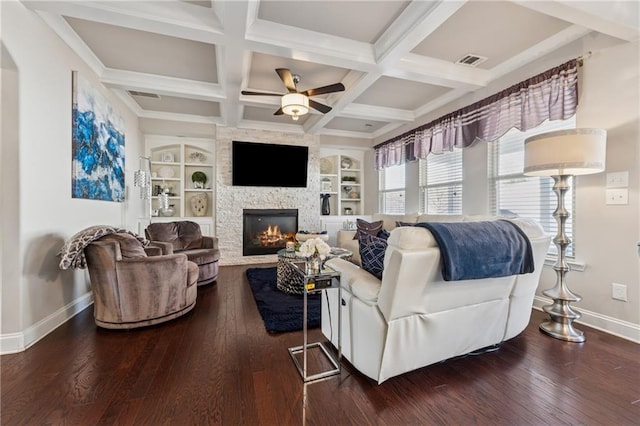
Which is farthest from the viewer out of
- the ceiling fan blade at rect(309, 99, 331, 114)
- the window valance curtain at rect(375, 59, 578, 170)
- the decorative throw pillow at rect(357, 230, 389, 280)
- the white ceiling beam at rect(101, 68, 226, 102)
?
the ceiling fan blade at rect(309, 99, 331, 114)

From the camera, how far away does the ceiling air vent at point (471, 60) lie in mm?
3118

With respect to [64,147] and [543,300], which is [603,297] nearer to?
[543,300]

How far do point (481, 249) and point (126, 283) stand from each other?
2.78 meters

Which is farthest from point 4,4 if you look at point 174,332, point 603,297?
point 603,297

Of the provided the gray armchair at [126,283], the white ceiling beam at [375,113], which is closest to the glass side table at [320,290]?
the gray armchair at [126,283]

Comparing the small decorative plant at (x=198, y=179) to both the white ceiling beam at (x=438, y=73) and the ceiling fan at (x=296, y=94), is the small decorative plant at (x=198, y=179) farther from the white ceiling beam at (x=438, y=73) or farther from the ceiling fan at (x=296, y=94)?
the white ceiling beam at (x=438, y=73)

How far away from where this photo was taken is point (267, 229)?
5703 millimetres

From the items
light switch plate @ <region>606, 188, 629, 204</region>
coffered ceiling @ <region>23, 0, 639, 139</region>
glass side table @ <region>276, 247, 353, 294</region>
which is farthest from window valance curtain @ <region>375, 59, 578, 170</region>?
glass side table @ <region>276, 247, 353, 294</region>

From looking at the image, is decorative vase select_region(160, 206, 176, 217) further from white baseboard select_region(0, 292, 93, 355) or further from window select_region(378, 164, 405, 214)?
window select_region(378, 164, 405, 214)

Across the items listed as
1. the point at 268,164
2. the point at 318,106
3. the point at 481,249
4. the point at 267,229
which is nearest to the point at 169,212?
the point at 267,229

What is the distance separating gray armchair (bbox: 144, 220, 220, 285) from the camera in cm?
371

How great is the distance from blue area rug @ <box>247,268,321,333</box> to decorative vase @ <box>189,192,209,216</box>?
2.42 m

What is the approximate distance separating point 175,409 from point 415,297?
143 centimetres

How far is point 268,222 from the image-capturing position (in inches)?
225
